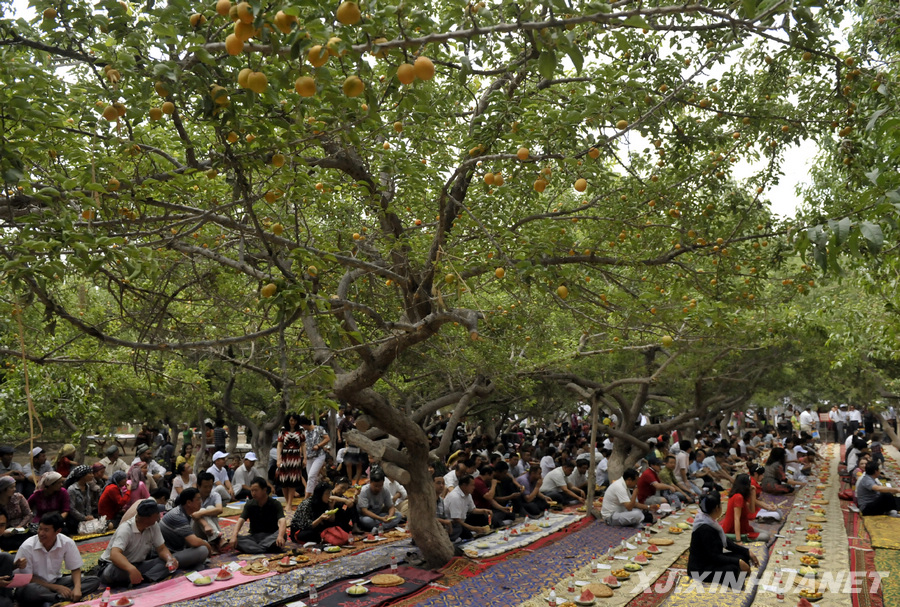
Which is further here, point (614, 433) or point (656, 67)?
point (614, 433)

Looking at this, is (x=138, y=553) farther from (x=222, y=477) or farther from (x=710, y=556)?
(x=710, y=556)

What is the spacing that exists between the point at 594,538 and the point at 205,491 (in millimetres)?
5056

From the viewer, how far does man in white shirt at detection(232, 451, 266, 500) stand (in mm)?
10223

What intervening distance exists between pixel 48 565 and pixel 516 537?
5316 mm

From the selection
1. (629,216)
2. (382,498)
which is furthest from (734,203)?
(382,498)

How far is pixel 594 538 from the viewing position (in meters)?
8.50

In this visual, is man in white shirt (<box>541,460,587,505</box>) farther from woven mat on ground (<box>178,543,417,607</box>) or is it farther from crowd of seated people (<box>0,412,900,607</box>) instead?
woven mat on ground (<box>178,543,417,607</box>)

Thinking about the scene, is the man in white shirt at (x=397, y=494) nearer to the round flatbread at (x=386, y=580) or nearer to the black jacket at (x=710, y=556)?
the round flatbread at (x=386, y=580)

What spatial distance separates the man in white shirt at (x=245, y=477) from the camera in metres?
10.2

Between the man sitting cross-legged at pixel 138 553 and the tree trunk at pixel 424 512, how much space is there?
7.92ft

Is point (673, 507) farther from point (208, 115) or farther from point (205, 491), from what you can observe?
point (208, 115)

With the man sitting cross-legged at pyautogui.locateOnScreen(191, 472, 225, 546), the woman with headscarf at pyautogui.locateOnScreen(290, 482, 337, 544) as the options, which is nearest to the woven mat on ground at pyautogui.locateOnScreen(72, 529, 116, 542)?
the man sitting cross-legged at pyautogui.locateOnScreen(191, 472, 225, 546)

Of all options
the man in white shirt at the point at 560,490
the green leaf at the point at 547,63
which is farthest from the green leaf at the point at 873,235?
the man in white shirt at the point at 560,490

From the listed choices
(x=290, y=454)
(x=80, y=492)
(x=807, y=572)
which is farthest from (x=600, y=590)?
→ (x=80, y=492)
